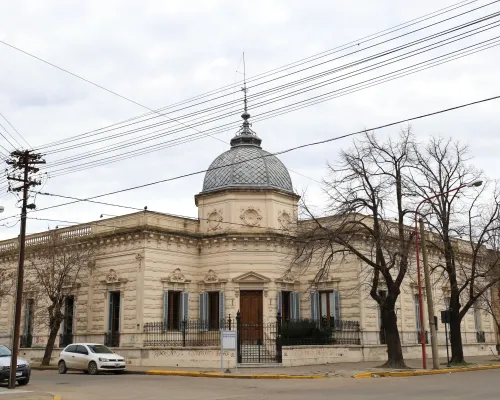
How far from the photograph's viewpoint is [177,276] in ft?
110

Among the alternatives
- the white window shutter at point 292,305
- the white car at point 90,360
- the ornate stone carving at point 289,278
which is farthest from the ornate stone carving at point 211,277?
the white car at point 90,360

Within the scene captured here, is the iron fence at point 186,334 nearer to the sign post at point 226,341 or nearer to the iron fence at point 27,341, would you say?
the sign post at point 226,341

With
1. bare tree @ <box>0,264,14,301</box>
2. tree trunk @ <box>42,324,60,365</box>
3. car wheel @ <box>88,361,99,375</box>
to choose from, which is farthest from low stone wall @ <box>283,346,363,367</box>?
bare tree @ <box>0,264,14,301</box>

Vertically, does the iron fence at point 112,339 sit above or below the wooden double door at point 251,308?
below

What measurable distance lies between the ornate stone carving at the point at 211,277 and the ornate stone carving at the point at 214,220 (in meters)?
2.58

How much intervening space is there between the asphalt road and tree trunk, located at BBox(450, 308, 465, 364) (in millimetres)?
6279

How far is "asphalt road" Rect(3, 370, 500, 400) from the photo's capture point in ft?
52.5

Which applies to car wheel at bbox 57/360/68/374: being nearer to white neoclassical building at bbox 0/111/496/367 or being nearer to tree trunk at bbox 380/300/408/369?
white neoclassical building at bbox 0/111/496/367

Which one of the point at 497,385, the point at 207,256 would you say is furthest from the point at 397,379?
the point at 207,256

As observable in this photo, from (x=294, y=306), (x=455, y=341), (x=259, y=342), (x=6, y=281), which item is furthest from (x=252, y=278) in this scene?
(x=6, y=281)

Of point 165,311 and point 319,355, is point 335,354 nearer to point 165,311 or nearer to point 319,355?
point 319,355

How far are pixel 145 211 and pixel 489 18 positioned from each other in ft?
72.6

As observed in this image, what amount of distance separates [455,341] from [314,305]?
8372mm

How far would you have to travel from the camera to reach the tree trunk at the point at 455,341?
28719 millimetres
